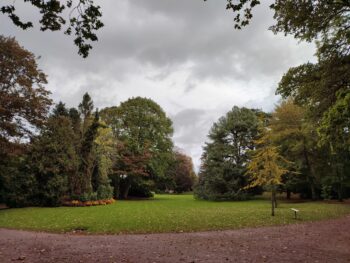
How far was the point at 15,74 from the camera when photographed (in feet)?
79.6

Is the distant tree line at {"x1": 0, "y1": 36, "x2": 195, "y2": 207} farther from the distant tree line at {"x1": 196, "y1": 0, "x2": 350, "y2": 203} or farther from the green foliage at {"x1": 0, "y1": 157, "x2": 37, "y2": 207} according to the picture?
the distant tree line at {"x1": 196, "y1": 0, "x2": 350, "y2": 203}

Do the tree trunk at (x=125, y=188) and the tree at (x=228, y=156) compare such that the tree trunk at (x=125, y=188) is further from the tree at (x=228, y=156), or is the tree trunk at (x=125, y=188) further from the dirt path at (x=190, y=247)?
the dirt path at (x=190, y=247)

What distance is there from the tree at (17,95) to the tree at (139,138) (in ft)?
47.6

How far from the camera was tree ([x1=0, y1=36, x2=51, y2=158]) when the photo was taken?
23.3m

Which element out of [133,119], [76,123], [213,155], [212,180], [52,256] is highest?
[133,119]

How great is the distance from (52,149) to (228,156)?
68.8 ft

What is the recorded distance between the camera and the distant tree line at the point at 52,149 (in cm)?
2394

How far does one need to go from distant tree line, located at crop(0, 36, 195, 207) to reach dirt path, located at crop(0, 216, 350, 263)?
551 inches

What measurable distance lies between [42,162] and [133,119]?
17.4 m

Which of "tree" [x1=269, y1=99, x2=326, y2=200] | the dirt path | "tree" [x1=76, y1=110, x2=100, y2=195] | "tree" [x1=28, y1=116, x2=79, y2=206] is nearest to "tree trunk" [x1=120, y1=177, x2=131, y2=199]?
"tree" [x1=76, y1=110, x2=100, y2=195]

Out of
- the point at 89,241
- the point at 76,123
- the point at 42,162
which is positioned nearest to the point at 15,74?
the point at 42,162

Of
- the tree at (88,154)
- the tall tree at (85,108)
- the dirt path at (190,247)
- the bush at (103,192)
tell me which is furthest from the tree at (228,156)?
the dirt path at (190,247)

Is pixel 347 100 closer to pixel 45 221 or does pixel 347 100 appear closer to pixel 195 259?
pixel 195 259

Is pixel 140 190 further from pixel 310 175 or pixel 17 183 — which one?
pixel 310 175
